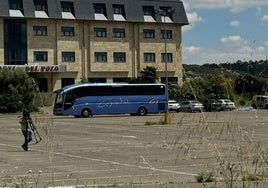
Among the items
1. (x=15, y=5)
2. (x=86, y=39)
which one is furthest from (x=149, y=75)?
(x=15, y=5)

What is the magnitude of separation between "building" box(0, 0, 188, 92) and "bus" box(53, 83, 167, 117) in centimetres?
1838

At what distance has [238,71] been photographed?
8.06 m

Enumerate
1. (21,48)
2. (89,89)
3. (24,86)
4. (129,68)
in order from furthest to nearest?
(129,68), (21,48), (24,86), (89,89)

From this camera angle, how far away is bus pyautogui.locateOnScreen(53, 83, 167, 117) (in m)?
61.9

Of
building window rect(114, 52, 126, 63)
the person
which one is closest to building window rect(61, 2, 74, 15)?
building window rect(114, 52, 126, 63)

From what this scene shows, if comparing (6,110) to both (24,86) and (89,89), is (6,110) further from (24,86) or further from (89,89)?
(89,89)

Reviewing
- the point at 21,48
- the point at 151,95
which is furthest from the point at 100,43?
the point at 151,95

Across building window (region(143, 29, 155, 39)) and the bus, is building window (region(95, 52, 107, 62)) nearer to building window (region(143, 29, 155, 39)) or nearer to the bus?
building window (region(143, 29, 155, 39))

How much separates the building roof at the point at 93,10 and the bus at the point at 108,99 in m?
22.4

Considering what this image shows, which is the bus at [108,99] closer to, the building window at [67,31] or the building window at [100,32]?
the building window at [67,31]

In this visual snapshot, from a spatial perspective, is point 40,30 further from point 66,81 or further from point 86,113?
point 86,113

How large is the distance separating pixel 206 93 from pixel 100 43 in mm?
83158

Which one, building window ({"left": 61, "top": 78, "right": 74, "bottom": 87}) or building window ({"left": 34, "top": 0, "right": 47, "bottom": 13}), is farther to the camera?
building window ({"left": 61, "top": 78, "right": 74, "bottom": 87})

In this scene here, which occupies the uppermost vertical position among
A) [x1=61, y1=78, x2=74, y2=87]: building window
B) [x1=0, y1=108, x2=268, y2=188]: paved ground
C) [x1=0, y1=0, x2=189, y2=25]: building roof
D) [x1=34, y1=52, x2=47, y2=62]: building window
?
[x1=0, y1=0, x2=189, y2=25]: building roof
